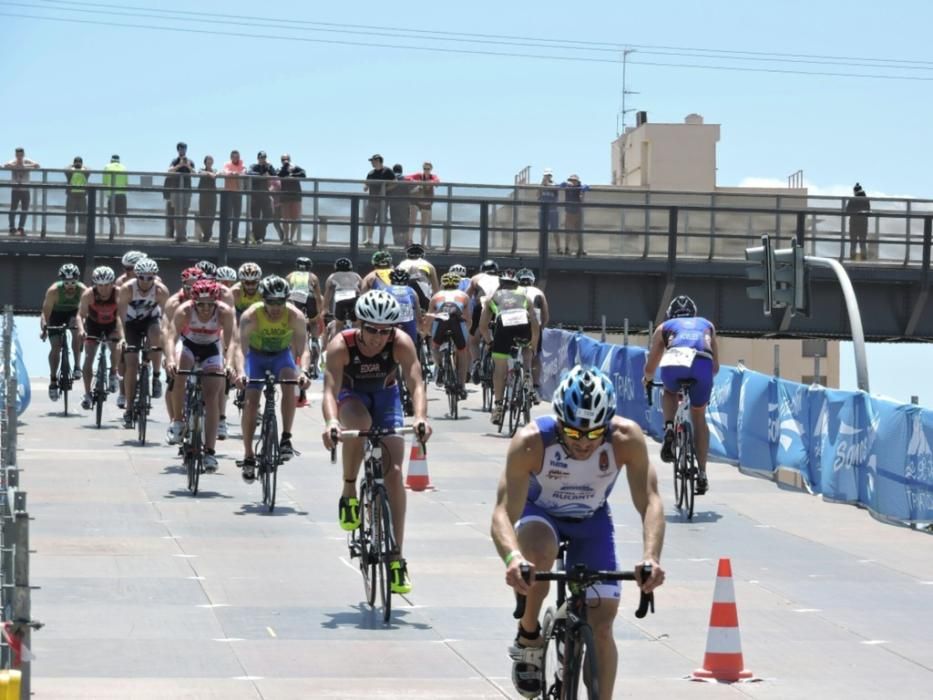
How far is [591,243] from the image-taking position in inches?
1606

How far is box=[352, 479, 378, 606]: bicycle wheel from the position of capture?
12.4m

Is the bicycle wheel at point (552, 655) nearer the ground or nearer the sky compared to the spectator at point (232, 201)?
nearer the ground

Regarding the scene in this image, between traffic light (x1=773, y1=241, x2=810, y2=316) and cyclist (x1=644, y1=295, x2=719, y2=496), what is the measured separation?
29.9 feet

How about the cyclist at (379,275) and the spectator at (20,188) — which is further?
the spectator at (20,188)

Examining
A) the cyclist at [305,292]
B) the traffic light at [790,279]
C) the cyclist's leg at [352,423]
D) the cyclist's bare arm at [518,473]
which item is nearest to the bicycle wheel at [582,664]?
the cyclist's bare arm at [518,473]

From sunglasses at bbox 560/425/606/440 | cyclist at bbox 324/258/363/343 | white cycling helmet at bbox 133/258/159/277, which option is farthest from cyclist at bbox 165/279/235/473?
sunglasses at bbox 560/425/606/440

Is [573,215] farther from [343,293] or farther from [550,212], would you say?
[343,293]

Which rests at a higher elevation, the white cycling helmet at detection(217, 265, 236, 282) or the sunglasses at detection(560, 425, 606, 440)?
the white cycling helmet at detection(217, 265, 236, 282)

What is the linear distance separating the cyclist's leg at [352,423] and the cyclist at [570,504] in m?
4.23

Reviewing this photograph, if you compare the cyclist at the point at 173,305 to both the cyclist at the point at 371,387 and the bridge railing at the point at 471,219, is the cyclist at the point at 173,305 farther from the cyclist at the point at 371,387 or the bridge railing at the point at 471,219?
the bridge railing at the point at 471,219

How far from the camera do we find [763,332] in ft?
138

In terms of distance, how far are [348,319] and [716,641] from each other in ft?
55.1

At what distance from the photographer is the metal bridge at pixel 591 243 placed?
38688 millimetres

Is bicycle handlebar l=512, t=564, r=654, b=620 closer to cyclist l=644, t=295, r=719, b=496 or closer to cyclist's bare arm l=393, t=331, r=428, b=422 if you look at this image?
cyclist's bare arm l=393, t=331, r=428, b=422
